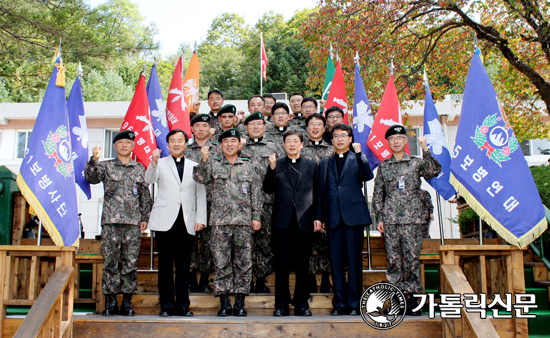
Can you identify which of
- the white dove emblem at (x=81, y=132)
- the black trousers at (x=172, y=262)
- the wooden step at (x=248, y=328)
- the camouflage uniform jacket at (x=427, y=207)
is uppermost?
the white dove emblem at (x=81, y=132)

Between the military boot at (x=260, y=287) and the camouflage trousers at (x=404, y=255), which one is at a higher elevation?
the camouflage trousers at (x=404, y=255)

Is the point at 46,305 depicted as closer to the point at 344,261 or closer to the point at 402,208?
the point at 344,261

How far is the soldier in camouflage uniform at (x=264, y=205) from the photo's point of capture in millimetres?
5648

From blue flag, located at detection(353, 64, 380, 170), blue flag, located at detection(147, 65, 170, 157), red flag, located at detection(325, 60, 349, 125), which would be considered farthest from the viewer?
red flag, located at detection(325, 60, 349, 125)

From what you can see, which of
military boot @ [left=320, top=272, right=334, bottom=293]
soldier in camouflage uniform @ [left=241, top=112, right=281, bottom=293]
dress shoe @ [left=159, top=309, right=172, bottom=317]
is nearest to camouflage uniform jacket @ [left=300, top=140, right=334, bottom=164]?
soldier in camouflage uniform @ [left=241, top=112, right=281, bottom=293]

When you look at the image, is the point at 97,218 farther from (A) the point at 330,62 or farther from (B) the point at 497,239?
(B) the point at 497,239

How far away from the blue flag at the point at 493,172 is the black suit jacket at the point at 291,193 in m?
1.47

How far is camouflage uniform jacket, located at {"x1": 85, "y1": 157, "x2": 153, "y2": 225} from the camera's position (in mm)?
5203

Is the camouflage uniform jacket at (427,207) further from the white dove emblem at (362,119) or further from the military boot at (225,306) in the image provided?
the military boot at (225,306)

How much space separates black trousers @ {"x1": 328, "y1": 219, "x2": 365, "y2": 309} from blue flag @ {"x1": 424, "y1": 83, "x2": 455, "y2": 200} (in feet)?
4.25

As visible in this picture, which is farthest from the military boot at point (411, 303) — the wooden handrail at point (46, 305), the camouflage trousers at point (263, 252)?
the wooden handrail at point (46, 305)

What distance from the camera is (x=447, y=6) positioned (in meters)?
9.30

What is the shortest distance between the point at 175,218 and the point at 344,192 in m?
1.82

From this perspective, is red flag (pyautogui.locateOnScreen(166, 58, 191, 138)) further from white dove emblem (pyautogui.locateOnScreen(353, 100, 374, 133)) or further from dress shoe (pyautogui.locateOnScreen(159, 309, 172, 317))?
dress shoe (pyautogui.locateOnScreen(159, 309, 172, 317))
